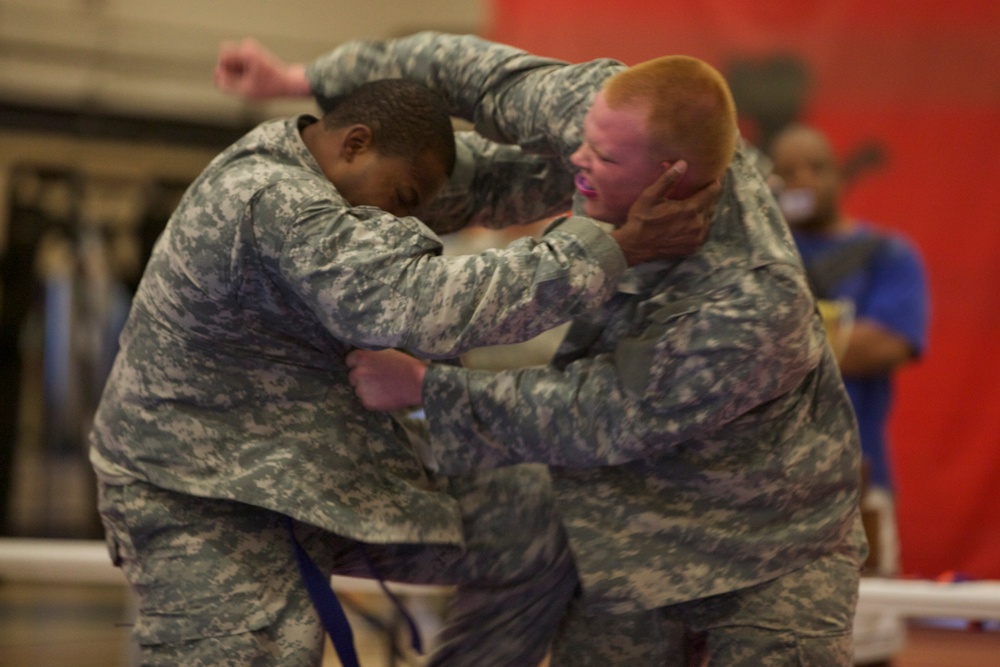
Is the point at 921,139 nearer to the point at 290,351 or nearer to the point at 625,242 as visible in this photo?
the point at 625,242

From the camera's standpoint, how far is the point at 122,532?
5.74 ft

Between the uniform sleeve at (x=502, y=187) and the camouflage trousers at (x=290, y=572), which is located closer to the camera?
the camouflage trousers at (x=290, y=572)

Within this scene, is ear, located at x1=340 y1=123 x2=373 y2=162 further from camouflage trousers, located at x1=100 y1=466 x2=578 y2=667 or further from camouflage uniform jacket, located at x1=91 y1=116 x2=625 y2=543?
camouflage trousers, located at x1=100 y1=466 x2=578 y2=667

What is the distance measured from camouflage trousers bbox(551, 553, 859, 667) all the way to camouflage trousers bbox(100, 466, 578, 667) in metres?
0.15

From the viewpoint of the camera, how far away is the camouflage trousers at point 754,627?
1.66m

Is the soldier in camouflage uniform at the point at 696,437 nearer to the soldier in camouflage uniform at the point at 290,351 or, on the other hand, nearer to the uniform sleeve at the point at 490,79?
the uniform sleeve at the point at 490,79

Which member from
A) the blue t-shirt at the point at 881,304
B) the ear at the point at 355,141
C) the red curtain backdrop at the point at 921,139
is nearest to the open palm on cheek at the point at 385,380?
the ear at the point at 355,141

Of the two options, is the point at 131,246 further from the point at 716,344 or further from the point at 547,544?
the point at 716,344

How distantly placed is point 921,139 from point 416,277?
3.56 meters

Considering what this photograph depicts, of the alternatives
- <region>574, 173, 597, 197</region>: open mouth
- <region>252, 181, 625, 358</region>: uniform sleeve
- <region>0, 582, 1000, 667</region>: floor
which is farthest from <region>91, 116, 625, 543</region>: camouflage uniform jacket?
<region>0, 582, 1000, 667</region>: floor

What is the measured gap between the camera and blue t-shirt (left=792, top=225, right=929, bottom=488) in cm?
356

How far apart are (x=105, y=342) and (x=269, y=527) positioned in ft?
13.1

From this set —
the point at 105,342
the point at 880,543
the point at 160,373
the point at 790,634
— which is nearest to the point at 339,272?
the point at 160,373

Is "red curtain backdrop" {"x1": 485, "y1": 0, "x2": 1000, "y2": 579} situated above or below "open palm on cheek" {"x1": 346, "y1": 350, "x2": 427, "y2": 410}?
below
